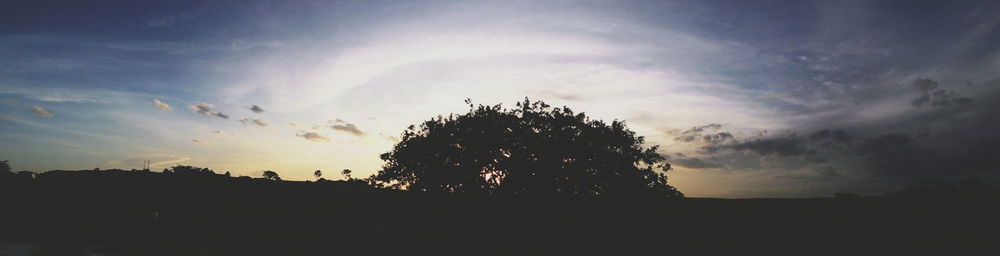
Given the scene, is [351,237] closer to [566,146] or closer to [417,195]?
[417,195]

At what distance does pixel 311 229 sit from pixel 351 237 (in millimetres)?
1195

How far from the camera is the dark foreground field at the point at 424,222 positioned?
209 inches

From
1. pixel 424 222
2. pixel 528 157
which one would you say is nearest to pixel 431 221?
pixel 424 222

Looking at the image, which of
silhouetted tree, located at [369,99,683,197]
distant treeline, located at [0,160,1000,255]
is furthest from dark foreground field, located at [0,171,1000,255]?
silhouetted tree, located at [369,99,683,197]

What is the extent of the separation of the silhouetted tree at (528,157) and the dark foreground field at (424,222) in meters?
12.7

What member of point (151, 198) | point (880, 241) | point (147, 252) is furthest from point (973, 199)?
point (151, 198)

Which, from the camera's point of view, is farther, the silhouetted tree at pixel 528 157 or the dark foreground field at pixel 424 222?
the silhouetted tree at pixel 528 157

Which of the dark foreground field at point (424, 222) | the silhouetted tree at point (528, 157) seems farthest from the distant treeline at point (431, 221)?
the silhouetted tree at point (528, 157)

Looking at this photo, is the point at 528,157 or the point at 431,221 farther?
the point at 528,157

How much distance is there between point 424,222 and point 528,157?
1453cm

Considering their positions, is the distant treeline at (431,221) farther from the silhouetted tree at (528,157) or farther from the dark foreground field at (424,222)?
the silhouetted tree at (528,157)

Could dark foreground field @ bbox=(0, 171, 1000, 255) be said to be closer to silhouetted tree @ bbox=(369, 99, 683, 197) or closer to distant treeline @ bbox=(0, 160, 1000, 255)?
distant treeline @ bbox=(0, 160, 1000, 255)

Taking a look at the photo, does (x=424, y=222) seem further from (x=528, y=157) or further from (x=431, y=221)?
(x=528, y=157)

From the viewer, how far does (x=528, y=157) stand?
2352cm
